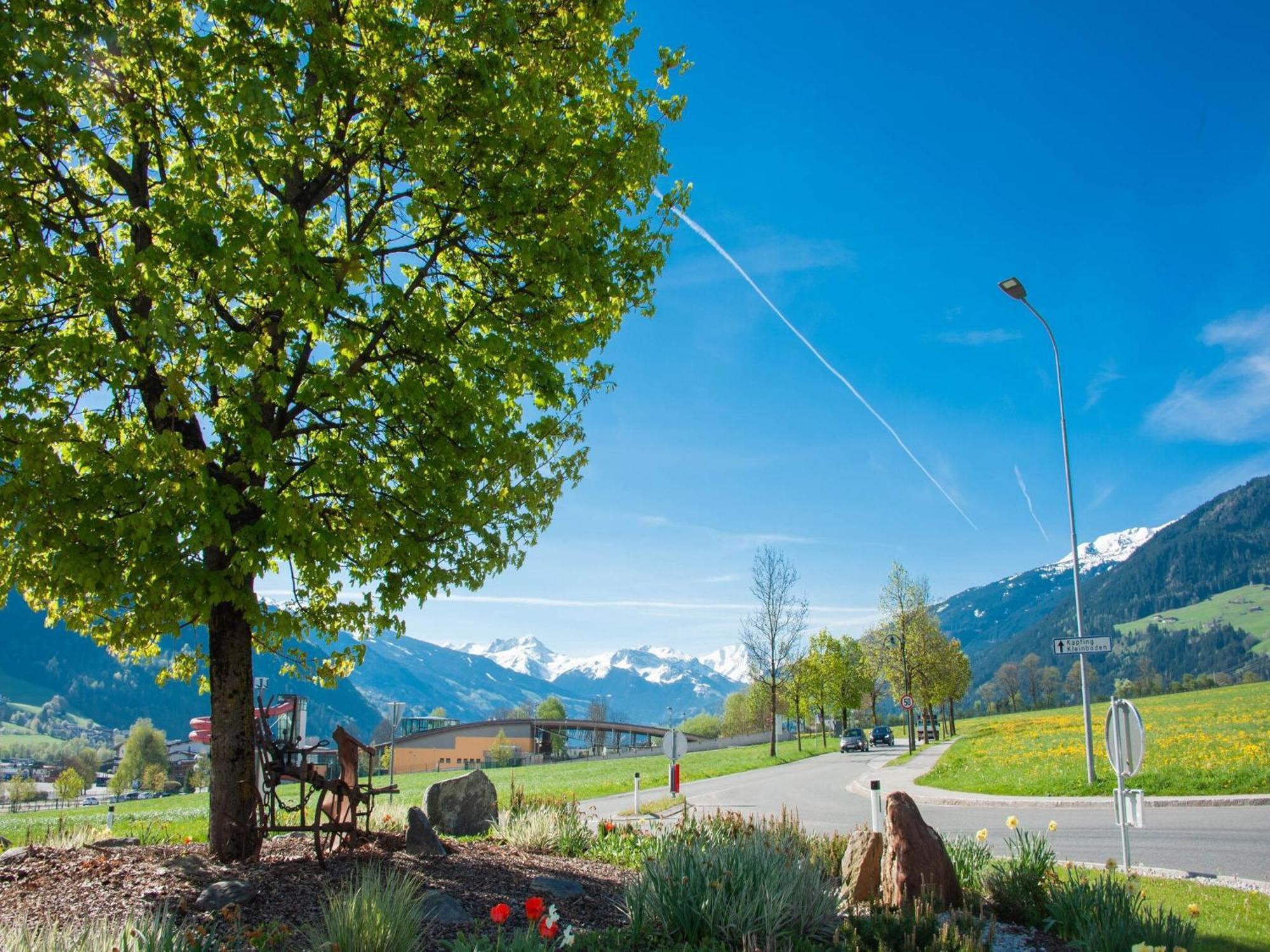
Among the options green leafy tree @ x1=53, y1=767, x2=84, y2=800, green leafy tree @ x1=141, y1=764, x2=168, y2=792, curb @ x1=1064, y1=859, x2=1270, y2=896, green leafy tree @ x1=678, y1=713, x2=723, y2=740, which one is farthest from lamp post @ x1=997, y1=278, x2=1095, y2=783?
green leafy tree @ x1=678, y1=713, x2=723, y2=740

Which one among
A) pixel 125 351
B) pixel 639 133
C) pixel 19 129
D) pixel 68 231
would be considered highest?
pixel 639 133

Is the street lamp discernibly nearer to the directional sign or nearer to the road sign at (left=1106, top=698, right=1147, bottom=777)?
the directional sign

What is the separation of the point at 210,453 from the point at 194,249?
5.35 feet

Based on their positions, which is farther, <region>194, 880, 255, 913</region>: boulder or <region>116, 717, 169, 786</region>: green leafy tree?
<region>116, 717, 169, 786</region>: green leafy tree

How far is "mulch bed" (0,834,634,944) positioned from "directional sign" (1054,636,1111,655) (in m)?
14.0

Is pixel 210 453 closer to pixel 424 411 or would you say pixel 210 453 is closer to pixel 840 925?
pixel 424 411

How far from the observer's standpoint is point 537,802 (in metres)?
13.2

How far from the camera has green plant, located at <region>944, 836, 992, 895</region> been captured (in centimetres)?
776

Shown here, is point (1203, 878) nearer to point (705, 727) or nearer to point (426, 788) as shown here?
point (426, 788)

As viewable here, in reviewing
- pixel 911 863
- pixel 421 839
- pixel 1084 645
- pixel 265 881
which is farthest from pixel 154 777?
pixel 911 863

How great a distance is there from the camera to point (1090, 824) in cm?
1622

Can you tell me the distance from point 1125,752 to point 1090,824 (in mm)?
7572

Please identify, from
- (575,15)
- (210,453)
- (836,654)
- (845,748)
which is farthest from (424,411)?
(836,654)

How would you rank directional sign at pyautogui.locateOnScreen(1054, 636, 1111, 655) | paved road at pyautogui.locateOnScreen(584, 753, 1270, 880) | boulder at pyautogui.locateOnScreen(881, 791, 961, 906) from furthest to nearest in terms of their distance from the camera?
directional sign at pyautogui.locateOnScreen(1054, 636, 1111, 655), paved road at pyautogui.locateOnScreen(584, 753, 1270, 880), boulder at pyautogui.locateOnScreen(881, 791, 961, 906)
